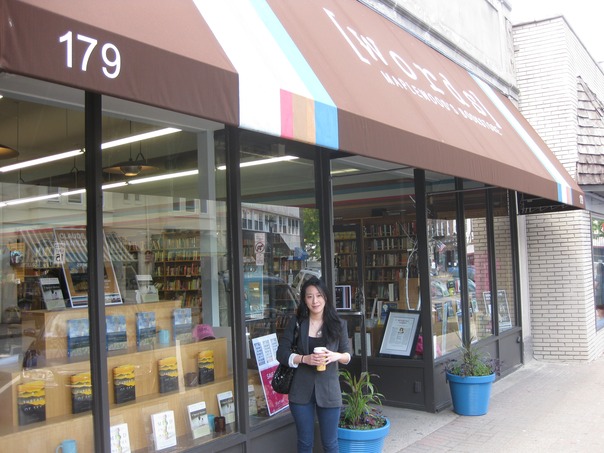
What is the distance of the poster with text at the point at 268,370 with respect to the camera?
5029 millimetres

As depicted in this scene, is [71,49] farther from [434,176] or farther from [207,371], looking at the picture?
[434,176]

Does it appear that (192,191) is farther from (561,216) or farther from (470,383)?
(561,216)

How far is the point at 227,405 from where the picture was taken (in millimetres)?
4695

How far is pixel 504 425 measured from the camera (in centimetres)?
640

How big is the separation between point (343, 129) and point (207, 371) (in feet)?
7.39

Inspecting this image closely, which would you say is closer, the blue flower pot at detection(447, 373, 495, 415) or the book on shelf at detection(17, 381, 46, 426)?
the book on shelf at detection(17, 381, 46, 426)

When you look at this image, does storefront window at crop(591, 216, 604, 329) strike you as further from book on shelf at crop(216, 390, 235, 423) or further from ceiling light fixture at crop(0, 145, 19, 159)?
ceiling light fixture at crop(0, 145, 19, 159)

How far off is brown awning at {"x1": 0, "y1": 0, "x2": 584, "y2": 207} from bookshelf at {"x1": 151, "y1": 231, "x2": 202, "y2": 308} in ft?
6.35

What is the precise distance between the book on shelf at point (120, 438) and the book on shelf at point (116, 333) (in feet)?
1.73

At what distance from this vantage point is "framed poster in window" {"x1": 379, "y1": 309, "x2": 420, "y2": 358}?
7.41 metres

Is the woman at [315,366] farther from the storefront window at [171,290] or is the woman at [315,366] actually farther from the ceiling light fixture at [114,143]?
the ceiling light fixture at [114,143]

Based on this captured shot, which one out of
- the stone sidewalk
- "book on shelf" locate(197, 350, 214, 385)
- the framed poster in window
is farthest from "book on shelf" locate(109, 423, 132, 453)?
the framed poster in window

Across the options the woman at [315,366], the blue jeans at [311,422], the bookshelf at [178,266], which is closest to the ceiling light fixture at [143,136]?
the bookshelf at [178,266]

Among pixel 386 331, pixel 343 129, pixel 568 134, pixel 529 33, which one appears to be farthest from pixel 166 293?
pixel 529 33
